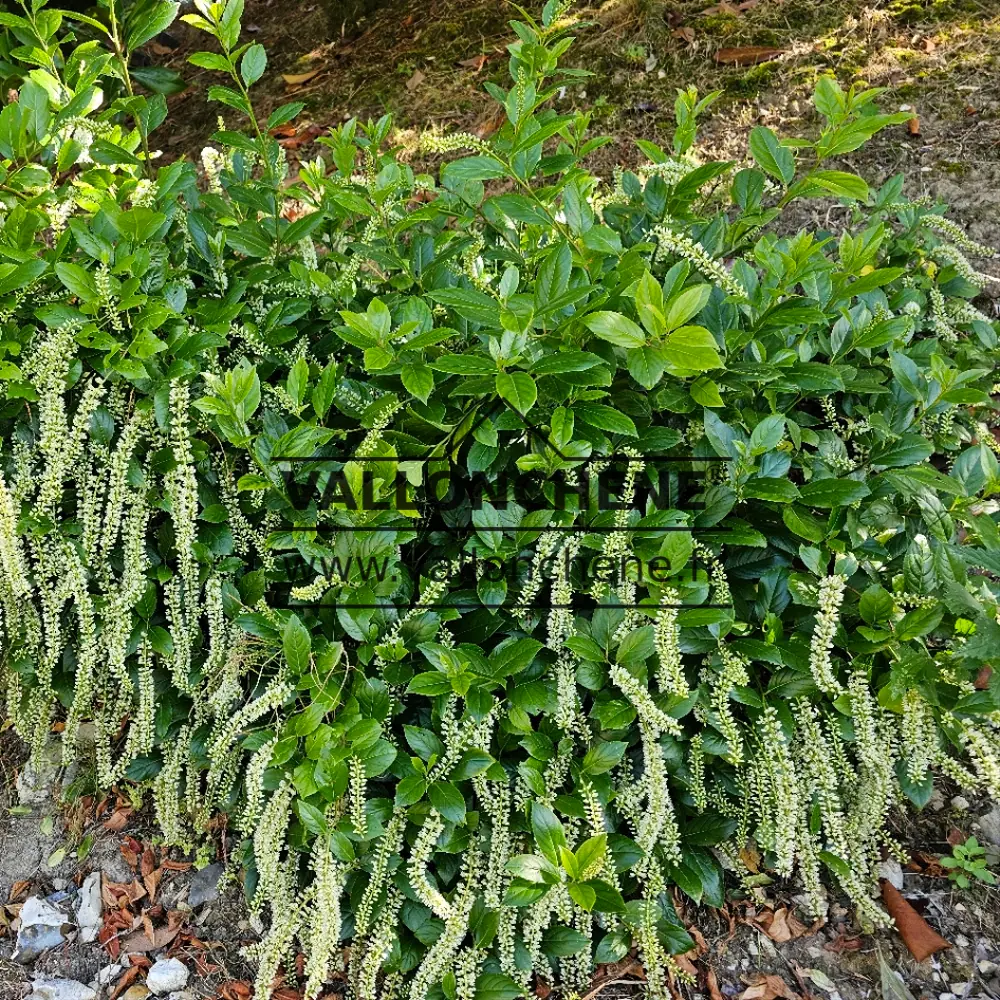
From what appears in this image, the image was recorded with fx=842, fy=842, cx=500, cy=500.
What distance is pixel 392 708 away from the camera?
205cm

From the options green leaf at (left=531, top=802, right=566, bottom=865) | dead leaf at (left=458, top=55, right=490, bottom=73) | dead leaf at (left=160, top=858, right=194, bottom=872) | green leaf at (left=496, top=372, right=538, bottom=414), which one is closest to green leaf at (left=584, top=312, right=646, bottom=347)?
green leaf at (left=496, top=372, right=538, bottom=414)

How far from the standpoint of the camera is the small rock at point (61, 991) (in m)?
2.37

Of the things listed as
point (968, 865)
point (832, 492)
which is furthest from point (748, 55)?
point (968, 865)

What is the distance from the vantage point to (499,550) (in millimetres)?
1990

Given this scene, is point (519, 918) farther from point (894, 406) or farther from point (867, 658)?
point (894, 406)

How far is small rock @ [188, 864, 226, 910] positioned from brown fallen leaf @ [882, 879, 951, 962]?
1940mm

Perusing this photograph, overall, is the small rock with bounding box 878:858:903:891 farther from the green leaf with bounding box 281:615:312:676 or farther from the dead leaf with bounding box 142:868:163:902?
the dead leaf with bounding box 142:868:163:902

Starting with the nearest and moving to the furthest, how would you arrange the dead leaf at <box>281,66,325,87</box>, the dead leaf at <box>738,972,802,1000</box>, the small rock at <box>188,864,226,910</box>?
the dead leaf at <box>738,972,802,1000</box>
the small rock at <box>188,864,226,910</box>
the dead leaf at <box>281,66,325,87</box>

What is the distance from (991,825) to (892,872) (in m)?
0.34

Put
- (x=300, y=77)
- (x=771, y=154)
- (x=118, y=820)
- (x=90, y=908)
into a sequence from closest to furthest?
(x=771, y=154) < (x=90, y=908) < (x=118, y=820) < (x=300, y=77)

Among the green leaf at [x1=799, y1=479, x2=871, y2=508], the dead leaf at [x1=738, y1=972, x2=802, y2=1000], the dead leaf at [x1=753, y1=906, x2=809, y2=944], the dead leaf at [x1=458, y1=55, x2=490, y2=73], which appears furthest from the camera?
the dead leaf at [x1=458, y1=55, x2=490, y2=73]

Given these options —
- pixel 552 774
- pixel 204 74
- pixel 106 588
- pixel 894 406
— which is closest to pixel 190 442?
pixel 106 588

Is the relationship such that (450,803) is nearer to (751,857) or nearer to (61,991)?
(751,857)

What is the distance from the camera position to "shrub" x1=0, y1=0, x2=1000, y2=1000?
1.93 metres
